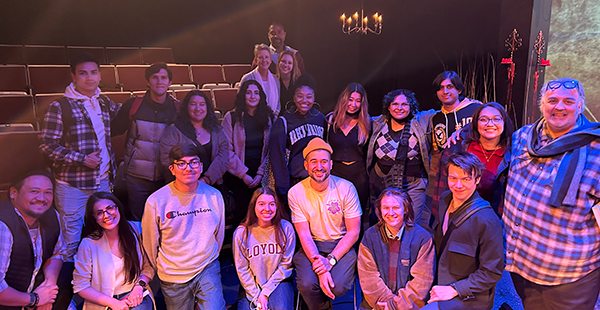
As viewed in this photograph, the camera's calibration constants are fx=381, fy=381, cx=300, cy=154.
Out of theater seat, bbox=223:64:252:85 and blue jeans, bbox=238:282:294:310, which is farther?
theater seat, bbox=223:64:252:85

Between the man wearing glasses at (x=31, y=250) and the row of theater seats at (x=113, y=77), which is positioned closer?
the man wearing glasses at (x=31, y=250)

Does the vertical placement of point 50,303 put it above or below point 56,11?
below

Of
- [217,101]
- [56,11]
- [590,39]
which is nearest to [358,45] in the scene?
[217,101]

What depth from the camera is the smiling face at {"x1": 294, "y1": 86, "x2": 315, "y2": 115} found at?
9.29 ft

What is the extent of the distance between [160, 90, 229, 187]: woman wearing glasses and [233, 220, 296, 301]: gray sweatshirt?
2.31ft

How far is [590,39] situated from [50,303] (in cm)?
443

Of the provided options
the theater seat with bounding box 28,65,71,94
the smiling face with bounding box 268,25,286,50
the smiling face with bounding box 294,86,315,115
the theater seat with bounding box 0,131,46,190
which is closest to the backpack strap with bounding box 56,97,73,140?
the theater seat with bounding box 0,131,46,190

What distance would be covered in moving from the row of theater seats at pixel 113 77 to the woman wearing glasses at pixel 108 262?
2.43 m

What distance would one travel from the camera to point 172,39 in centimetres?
644

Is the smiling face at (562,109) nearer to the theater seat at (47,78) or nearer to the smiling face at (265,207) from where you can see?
the smiling face at (265,207)

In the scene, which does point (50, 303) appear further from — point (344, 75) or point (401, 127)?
point (344, 75)

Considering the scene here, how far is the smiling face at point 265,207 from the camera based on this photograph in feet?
7.36

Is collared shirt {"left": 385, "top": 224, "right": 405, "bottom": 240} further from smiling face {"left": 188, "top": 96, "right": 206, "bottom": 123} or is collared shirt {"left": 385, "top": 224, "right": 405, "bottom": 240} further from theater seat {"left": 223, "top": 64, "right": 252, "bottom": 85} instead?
theater seat {"left": 223, "top": 64, "right": 252, "bottom": 85}

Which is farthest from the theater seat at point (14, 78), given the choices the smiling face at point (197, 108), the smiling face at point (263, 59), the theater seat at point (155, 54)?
the smiling face at point (197, 108)
